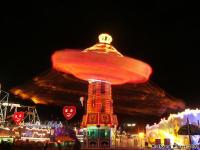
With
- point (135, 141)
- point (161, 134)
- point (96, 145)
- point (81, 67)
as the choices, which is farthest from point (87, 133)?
point (161, 134)

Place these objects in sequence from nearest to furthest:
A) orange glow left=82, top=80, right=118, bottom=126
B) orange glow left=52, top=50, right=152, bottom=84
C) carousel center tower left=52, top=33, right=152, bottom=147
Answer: orange glow left=52, top=50, right=152, bottom=84, carousel center tower left=52, top=33, right=152, bottom=147, orange glow left=82, top=80, right=118, bottom=126

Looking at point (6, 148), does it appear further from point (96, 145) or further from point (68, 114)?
point (96, 145)

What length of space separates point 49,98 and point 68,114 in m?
8.62

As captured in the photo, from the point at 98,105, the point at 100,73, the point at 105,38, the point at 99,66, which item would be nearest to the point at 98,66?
the point at 99,66

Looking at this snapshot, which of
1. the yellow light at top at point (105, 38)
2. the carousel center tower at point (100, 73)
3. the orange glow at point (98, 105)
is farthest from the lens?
the yellow light at top at point (105, 38)

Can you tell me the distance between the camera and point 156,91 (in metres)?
49.5

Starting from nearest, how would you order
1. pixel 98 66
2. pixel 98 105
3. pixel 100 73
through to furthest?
pixel 98 66 < pixel 100 73 < pixel 98 105

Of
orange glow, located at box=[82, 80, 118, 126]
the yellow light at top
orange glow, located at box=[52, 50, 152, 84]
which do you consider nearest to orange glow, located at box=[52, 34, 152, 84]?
orange glow, located at box=[52, 50, 152, 84]

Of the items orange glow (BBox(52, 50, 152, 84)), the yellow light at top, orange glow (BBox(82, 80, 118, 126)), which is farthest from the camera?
the yellow light at top

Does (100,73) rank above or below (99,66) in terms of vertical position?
below

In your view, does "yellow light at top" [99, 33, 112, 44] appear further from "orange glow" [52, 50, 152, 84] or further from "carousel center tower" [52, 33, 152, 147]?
"orange glow" [52, 50, 152, 84]

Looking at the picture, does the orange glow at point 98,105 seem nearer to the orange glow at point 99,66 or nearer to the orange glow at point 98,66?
the orange glow at point 99,66

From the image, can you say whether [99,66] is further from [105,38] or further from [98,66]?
[105,38]

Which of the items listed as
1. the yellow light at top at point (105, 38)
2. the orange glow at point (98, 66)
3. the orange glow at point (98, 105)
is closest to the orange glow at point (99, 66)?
the orange glow at point (98, 66)
